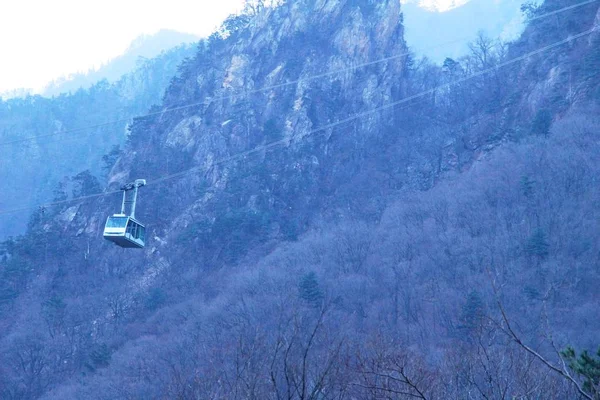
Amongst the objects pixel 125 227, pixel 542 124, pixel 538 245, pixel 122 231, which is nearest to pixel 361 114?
pixel 542 124

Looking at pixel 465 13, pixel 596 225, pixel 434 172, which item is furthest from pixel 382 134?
pixel 465 13

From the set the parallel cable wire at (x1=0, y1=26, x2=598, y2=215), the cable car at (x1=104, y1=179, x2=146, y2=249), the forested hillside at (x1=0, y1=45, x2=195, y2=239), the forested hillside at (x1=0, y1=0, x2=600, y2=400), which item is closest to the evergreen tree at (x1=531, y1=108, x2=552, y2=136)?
the forested hillside at (x1=0, y1=0, x2=600, y2=400)

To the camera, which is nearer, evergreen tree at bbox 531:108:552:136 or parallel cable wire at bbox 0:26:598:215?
evergreen tree at bbox 531:108:552:136

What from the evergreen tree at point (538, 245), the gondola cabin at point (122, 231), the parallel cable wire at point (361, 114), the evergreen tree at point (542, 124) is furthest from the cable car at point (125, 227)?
the evergreen tree at point (542, 124)

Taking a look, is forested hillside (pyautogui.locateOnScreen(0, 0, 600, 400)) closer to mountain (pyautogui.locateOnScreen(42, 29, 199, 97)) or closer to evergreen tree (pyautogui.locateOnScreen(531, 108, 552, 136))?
evergreen tree (pyautogui.locateOnScreen(531, 108, 552, 136))

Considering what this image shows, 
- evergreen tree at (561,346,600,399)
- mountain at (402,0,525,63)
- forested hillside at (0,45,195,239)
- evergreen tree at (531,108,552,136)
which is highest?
mountain at (402,0,525,63)

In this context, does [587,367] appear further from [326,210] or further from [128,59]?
[128,59]

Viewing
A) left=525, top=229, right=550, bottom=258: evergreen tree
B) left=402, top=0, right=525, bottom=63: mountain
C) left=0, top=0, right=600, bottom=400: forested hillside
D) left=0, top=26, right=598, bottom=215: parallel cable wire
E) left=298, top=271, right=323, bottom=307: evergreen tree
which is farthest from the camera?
left=402, top=0, right=525, bottom=63: mountain
